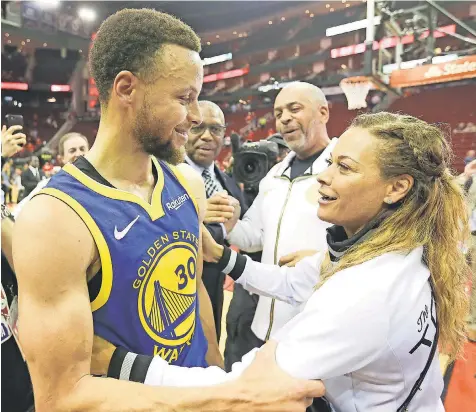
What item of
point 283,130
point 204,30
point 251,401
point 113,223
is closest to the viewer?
point 251,401

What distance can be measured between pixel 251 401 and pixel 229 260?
876 mm

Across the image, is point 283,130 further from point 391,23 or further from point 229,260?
point 391,23

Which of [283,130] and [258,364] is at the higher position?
[283,130]

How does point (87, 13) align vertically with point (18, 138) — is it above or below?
above

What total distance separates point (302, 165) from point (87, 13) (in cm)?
1822

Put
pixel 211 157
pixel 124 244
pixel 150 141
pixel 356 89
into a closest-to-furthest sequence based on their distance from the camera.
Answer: pixel 124 244 → pixel 150 141 → pixel 211 157 → pixel 356 89

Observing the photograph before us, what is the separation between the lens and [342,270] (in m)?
1.03

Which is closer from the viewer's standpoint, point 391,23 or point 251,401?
point 251,401

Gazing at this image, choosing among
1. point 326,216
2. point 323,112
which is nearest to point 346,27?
point 323,112

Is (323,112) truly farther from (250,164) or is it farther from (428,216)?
(428,216)

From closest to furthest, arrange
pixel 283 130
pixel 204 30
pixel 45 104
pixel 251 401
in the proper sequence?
pixel 251 401
pixel 283 130
pixel 204 30
pixel 45 104

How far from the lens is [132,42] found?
107cm

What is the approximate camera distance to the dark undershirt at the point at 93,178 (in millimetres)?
991

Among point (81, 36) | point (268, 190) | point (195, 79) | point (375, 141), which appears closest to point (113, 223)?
point (195, 79)
